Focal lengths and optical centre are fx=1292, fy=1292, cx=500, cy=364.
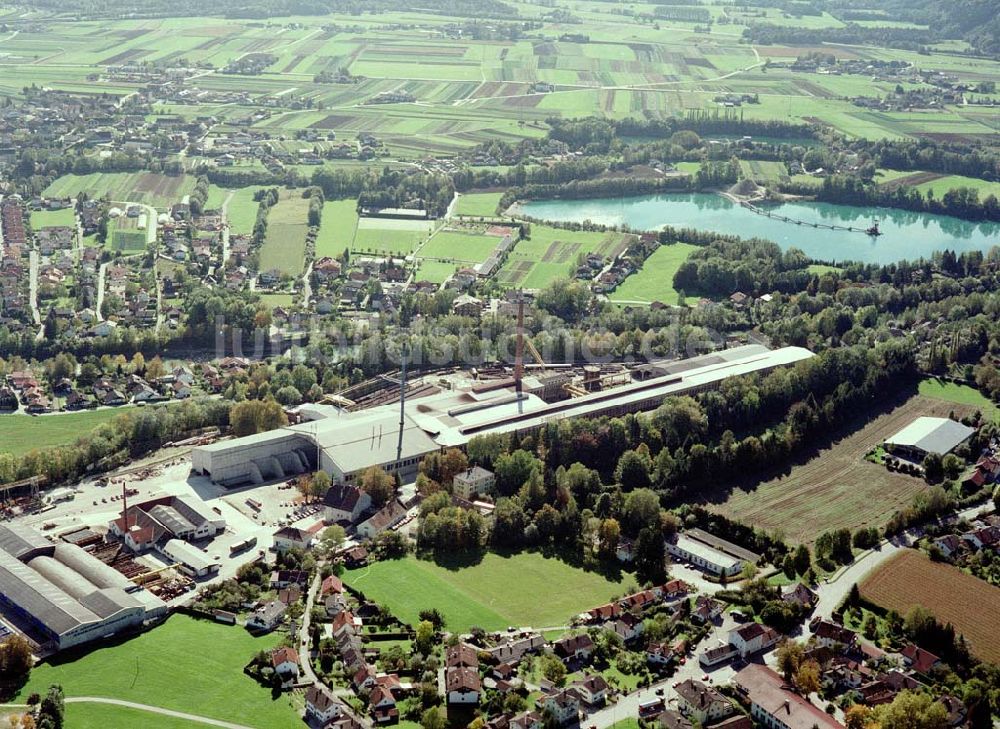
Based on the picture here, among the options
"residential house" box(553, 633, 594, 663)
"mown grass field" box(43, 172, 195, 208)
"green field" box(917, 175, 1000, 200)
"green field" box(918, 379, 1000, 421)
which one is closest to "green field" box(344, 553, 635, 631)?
"residential house" box(553, 633, 594, 663)

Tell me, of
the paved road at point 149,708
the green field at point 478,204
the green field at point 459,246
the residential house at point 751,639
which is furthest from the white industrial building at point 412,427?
the green field at point 478,204

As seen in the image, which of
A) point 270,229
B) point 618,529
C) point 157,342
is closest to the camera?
point 618,529

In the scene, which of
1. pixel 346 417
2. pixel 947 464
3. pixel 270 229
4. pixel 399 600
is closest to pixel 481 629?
pixel 399 600

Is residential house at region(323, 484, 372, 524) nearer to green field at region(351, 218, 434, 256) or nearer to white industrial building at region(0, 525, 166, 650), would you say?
white industrial building at region(0, 525, 166, 650)

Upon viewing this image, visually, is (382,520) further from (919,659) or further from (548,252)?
(548,252)

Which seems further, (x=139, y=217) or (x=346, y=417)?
(x=139, y=217)

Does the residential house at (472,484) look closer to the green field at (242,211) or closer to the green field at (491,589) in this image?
the green field at (491,589)

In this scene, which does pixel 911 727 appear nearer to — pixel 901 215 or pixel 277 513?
pixel 277 513
